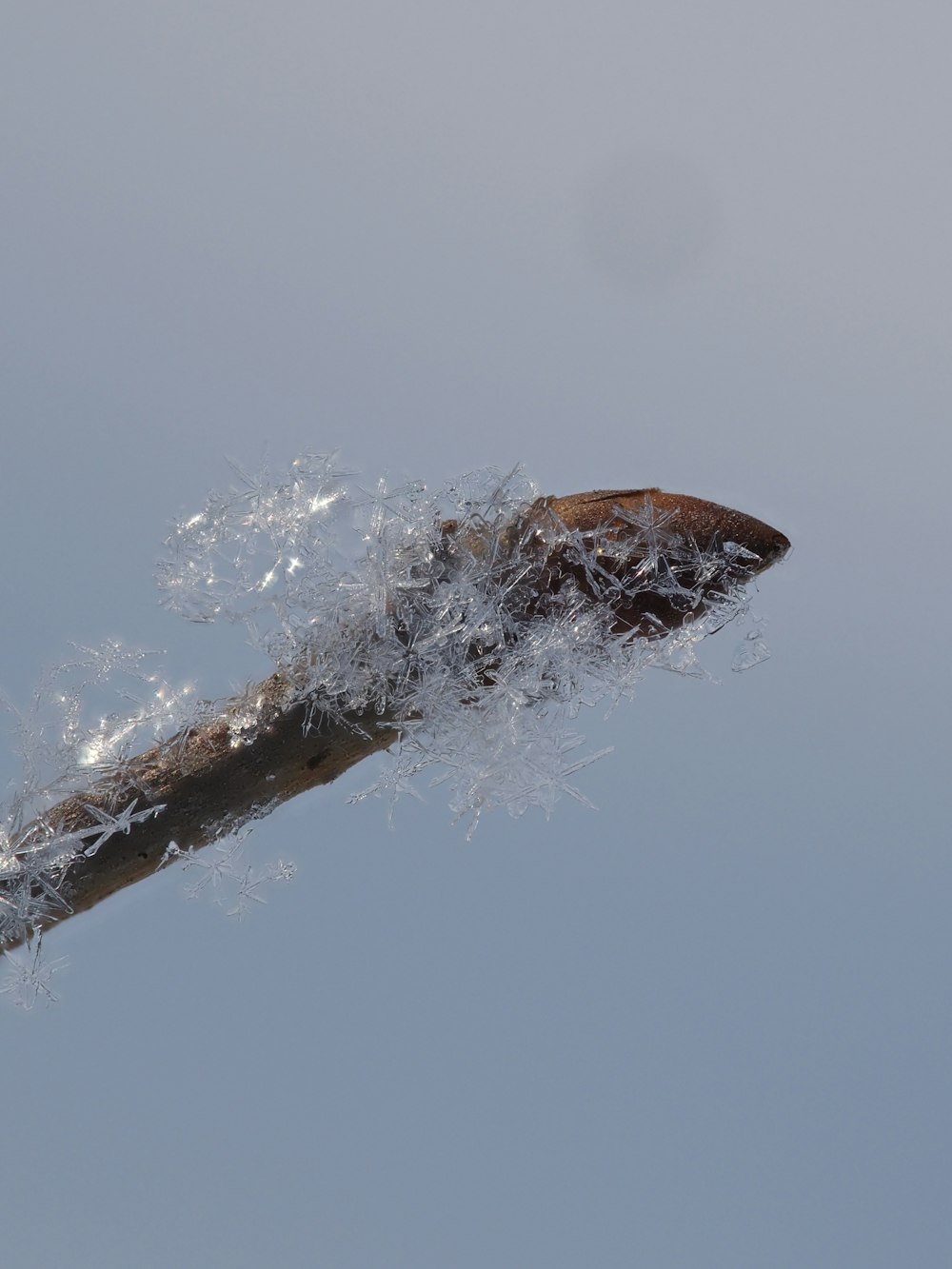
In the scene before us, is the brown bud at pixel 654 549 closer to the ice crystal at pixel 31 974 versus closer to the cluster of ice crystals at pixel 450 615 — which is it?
the cluster of ice crystals at pixel 450 615

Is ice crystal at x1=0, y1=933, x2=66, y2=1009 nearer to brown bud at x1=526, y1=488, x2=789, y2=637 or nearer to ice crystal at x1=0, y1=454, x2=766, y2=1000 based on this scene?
ice crystal at x1=0, y1=454, x2=766, y2=1000

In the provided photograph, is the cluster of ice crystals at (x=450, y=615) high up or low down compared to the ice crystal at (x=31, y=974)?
up

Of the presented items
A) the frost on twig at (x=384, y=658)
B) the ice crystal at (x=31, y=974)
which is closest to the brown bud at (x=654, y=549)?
the frost on twig at (x=384, y=658)

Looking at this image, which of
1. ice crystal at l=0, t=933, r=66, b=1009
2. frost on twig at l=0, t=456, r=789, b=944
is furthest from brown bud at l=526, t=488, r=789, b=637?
ice crystal at l=0, t=933, r=66, b=1009

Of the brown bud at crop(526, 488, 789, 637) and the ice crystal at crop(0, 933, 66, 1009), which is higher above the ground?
the brown bud at crop(526, 488, 789, 637)

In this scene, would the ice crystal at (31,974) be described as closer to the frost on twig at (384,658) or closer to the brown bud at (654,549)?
the frost on twig at (384,658)

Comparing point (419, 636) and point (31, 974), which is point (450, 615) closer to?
point (419, 636)

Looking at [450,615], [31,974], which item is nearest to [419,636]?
[450,615]

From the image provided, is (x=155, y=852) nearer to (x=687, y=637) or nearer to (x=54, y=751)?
(x=54, y=751)

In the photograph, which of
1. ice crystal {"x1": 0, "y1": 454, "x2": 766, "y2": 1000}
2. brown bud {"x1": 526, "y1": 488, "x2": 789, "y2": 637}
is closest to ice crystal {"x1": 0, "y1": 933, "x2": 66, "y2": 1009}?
ice crystal {"x1": 0, "y1": 454, "x2": 766, "y2": 1000}
